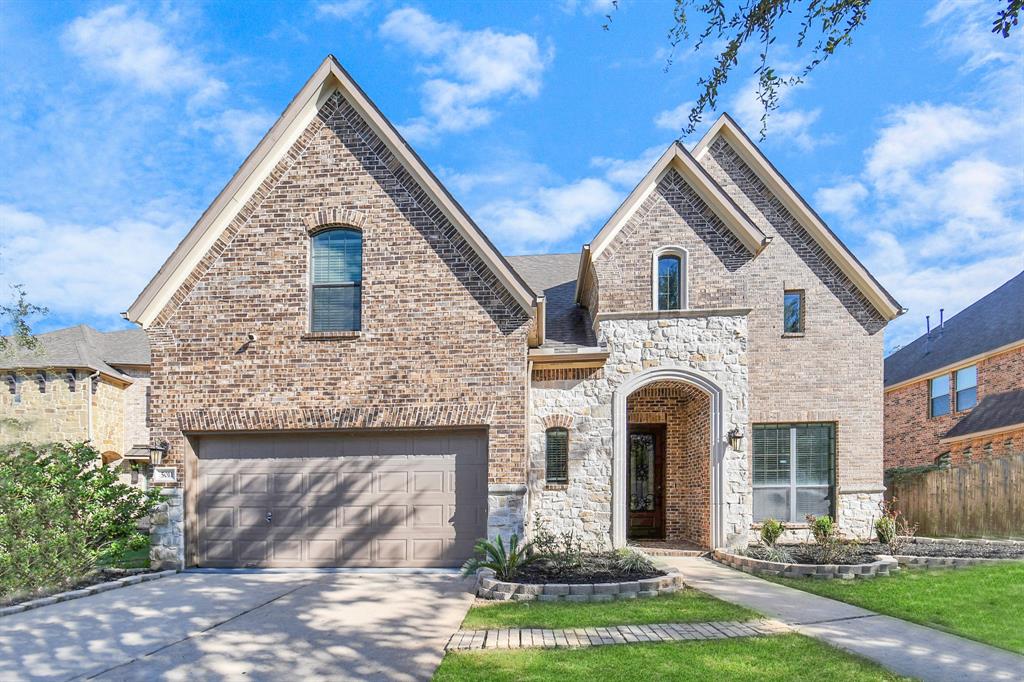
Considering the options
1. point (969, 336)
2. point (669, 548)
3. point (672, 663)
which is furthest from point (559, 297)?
point (969, 336)

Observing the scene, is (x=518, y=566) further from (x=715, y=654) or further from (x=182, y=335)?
(x=182, y=335)

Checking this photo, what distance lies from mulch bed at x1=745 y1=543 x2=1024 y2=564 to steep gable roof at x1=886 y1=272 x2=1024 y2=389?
31.1 ft

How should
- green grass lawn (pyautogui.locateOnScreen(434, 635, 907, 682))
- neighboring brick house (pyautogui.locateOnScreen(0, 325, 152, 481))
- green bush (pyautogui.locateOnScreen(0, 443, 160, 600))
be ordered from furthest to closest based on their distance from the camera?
neighboring brick house (pyautogui.locateOnScreen(0, 325, 152, 481)) < green bush (pyautogui.locateOnScreen(0, 443, 160, 600)) < green grass lawn (pyautogui.locateOnScreen(434, 635, 907, 682))

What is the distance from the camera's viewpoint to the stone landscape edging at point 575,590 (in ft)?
24.4

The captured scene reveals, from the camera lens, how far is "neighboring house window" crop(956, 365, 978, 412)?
19.8 meters

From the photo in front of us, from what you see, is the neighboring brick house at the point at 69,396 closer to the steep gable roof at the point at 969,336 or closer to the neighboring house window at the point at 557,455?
the neighboring house window at the point at 557,455

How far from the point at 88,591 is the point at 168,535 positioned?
171cm

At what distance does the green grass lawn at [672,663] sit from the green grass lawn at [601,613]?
835 millimetres

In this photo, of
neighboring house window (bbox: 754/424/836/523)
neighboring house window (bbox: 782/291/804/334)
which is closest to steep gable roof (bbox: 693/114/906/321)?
neighboring house window (bbox: 782/291/804/334)

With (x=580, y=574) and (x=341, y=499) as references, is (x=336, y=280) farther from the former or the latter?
(x=580, y=574)

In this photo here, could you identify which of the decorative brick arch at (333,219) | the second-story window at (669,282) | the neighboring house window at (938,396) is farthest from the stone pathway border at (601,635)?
the neighboring house window at (938,396)

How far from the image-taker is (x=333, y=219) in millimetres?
10367

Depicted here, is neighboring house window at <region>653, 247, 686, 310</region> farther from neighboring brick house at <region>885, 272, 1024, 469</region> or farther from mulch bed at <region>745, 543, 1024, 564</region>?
neighboring brick house at <region>885, 272, 1024, 469</region>

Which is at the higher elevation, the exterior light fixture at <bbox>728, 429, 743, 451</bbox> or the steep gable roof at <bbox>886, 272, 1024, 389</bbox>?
the steep gable roof at <bbox>886, 272, 1024, 389</bbox>
